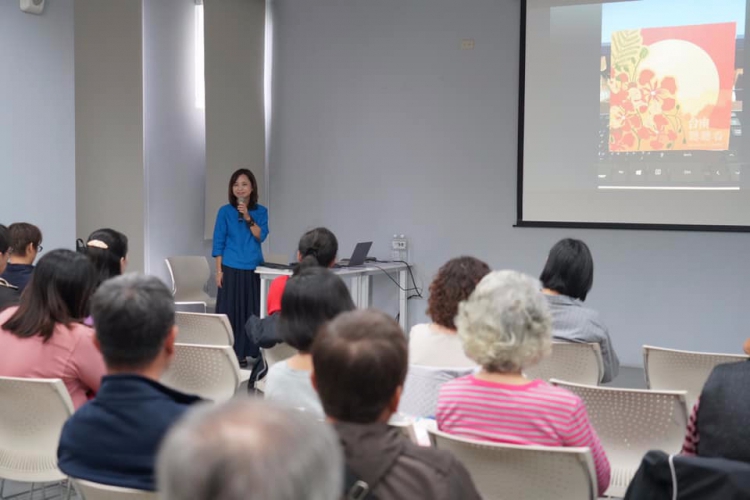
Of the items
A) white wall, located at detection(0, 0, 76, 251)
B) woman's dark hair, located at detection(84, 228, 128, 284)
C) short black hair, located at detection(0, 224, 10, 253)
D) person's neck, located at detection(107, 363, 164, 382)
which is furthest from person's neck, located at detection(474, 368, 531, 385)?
white wall, located at detection(0, 0, 76, 251)

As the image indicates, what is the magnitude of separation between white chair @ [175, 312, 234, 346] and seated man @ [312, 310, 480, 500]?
103 inches

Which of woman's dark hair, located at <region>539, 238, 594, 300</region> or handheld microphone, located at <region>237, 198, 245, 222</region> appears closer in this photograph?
woman's dark hair, located at <region>539, 238, 594, 300</region>

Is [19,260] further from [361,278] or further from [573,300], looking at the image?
[361,278]

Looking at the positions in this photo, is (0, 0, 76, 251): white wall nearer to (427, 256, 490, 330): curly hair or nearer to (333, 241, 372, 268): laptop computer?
(333, 241, 372, 268): laptop computer

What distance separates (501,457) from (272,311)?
88.2 inches

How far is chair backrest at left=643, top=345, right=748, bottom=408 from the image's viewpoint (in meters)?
3.23

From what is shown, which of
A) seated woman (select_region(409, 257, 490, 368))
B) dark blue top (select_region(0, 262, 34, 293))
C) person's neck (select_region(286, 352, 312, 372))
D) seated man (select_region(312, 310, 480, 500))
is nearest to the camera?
seated man (select_region(312, 310, 480, 500))

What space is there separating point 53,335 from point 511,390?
156 cm

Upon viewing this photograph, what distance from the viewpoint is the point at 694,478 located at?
1.73 metres

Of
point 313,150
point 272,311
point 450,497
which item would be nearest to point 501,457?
point 450,497

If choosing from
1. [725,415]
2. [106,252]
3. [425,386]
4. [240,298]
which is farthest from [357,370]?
[240,298]

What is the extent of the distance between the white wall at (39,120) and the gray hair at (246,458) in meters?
4.92

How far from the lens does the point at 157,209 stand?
6.69 metres

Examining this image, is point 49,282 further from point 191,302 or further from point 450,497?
point 191,302
